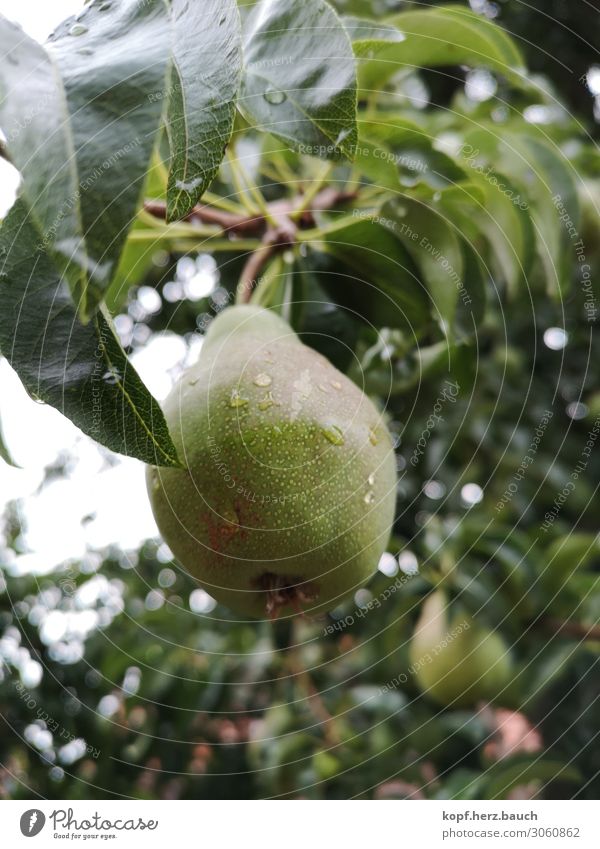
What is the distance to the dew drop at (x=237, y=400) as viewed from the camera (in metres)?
0.48

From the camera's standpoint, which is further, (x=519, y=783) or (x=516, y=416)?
(x=516, y=416)

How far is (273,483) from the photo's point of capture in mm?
466

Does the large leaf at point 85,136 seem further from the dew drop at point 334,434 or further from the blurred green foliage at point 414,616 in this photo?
the blurred green foliage at point 414,616

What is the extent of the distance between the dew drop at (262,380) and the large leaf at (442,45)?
360 millimetres

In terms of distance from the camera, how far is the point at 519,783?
1.17 m

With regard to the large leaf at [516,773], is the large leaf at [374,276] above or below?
above

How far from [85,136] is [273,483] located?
205mm

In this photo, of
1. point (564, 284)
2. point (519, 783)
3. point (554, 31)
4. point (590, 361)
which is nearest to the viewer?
point (564, 284)

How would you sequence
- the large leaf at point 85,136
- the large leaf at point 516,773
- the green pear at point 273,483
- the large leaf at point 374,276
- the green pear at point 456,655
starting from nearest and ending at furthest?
the large leaf at point 85,136 → the green pear at point 273,483 → the large leaf at point 374,276 → the large leaf at point 516,773 → the green pear at point 456,655

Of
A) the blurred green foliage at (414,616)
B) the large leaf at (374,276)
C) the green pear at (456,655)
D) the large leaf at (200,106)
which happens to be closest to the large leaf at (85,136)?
the large leaf at (200,106)

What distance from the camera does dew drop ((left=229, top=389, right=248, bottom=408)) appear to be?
48cm

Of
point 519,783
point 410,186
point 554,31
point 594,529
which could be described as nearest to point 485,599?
point 519,783

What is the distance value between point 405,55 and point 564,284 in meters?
0.33

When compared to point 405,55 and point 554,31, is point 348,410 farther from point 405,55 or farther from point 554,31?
point 554,31
